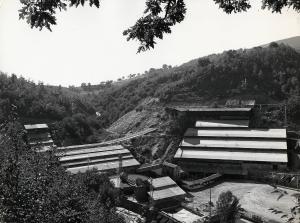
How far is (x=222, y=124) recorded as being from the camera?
217ft

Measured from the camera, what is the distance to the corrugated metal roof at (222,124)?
6432cm

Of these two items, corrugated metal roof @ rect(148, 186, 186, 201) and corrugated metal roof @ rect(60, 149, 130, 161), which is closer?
corrugated metal roof @ rect(148, 186, 186, 201)

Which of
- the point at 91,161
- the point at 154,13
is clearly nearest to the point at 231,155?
the point at 91,161

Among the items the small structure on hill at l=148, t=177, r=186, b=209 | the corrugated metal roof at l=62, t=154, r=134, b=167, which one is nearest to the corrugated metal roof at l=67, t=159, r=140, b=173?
the corrugated metal roof at l=62, t=154, r=134, b=167

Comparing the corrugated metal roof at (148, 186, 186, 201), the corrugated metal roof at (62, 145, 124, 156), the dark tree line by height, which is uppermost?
the dark tree line

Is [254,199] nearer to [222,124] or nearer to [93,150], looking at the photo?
[222,124]

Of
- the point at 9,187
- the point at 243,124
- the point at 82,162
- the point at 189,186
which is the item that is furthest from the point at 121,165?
the point at 9,187

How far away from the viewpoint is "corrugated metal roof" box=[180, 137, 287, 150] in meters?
56.0

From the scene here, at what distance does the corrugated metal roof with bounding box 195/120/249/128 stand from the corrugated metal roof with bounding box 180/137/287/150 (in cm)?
467

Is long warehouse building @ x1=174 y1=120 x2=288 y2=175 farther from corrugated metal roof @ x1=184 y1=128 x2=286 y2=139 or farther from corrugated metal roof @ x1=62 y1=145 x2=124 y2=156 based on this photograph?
→ corrugated metal roof @ x1=62 y1=145 x2=124 y2=156

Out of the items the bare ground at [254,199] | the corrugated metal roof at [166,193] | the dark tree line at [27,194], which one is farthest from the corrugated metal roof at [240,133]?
the dark tree line at [27,194]

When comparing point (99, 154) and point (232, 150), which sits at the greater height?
point (232, 150)

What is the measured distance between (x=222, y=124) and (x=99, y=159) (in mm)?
23981

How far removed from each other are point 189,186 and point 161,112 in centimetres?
3217
